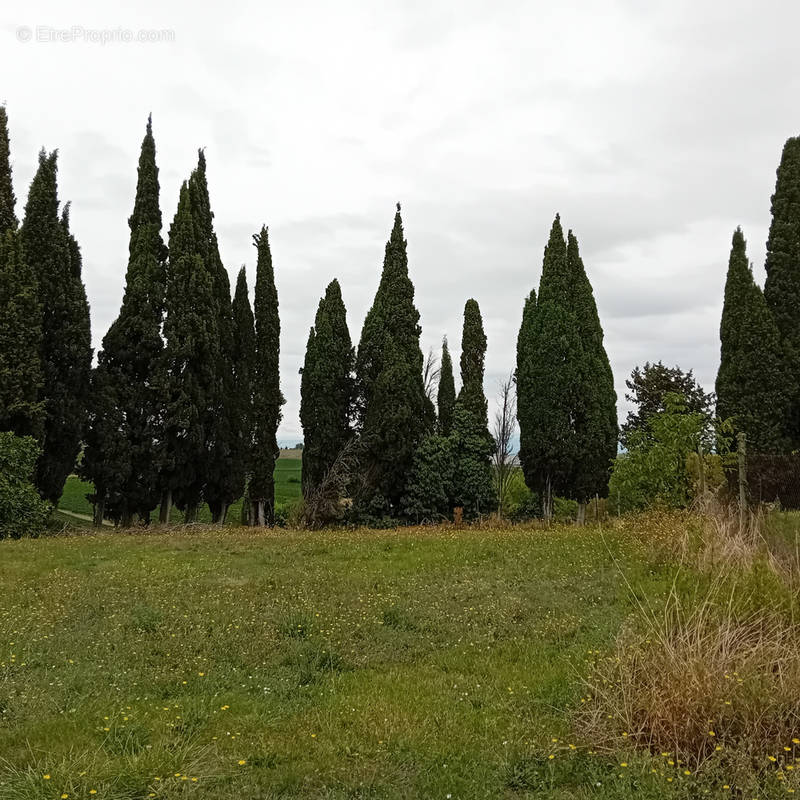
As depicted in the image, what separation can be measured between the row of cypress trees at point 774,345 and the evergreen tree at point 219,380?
19.6 meters

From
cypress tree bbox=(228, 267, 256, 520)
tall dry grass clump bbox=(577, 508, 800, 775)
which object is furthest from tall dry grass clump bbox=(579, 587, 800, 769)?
cypress tree bbox=(228, 267, 256, 520)

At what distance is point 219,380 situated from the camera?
24438mm

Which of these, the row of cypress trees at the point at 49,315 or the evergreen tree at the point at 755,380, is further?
the evergreen tree at the point at 755,380

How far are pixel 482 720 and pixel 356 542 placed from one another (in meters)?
10.0

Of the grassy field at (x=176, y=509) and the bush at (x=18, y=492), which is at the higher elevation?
the bush at (x=18, y=492)

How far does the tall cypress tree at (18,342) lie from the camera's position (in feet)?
62.4

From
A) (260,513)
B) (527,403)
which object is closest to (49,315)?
(260,513)

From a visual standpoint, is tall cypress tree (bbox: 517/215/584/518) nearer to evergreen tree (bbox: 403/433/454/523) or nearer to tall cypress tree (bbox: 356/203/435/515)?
evergreen tree (bbox: 403/433/454/523)

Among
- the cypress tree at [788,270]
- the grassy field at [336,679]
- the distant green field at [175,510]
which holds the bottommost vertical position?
the distant green field at [175,510]

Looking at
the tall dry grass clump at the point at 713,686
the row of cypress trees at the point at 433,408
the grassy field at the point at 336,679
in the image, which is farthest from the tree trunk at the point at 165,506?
the tall dry grass clump at the point at 713,686

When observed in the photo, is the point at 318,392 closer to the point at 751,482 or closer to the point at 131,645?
the point at 751,482

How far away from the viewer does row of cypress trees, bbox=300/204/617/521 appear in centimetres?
2614

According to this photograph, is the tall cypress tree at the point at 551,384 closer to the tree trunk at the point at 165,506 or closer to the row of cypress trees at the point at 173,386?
the row of cypress trees at the point at 173,386

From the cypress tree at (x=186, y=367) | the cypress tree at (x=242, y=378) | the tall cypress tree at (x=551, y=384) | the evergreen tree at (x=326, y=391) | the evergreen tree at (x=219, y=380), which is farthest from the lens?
the evergreen tree at (x=326, y=391)
